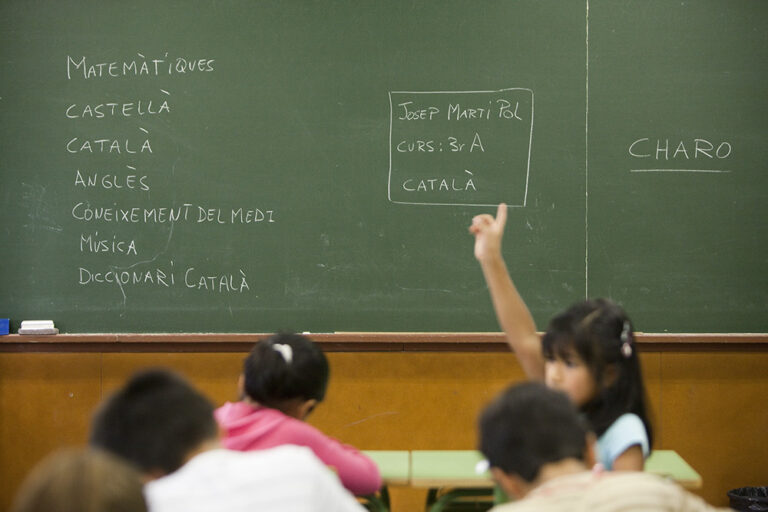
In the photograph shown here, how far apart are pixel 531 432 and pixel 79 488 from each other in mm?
799

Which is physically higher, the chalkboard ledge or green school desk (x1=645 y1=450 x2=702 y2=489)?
the chalkboard ledge

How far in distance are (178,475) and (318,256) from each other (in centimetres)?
269

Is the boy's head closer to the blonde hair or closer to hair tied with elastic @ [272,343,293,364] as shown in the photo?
the blonde hair

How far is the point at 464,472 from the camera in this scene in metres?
2.76

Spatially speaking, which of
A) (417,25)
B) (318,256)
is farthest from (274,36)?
(318,256)

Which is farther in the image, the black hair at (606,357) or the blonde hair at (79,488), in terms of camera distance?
the black hair at (606,357)

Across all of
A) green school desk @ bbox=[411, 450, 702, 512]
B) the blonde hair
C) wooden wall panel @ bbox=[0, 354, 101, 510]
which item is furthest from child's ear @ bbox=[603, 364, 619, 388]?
wooden wall panel @ bbox=[0, 354, 101, 510]

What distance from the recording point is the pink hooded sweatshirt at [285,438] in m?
2.33

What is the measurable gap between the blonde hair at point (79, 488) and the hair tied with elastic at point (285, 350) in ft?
4.77

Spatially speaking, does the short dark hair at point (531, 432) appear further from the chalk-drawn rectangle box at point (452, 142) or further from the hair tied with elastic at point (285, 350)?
the chalk-drawn rectangle box at point (452, 142)

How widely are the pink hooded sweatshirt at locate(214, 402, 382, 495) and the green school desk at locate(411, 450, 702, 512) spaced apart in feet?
0.75

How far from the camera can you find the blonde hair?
96 cm

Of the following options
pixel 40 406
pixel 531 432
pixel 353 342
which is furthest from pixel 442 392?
pixel 531 432

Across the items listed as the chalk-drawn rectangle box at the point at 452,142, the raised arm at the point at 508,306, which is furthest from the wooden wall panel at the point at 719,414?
the raised arm at the point at 508,306
